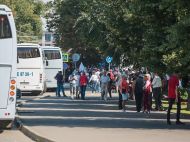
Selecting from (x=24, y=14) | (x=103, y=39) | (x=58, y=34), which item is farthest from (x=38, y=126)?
(x=24, y=14)

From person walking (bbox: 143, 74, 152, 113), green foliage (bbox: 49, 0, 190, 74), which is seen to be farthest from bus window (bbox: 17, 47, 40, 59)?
person walking (bbox: 143, 74, 152, 113)

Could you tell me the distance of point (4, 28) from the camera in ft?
71.1

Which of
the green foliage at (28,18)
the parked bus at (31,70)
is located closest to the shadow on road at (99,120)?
the parked bus at (31,70)

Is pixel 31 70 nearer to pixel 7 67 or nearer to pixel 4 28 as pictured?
pixel 4 28

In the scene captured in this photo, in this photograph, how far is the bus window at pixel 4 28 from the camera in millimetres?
21547

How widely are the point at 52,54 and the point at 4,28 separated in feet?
138

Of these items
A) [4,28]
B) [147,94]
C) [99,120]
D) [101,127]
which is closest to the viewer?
[4,28]

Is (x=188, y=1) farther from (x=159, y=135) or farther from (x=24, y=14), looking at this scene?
(x=24, y=14)

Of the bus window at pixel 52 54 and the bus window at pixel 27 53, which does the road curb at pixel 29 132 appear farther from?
the bus window at pixel 52 54

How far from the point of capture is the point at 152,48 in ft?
83.9

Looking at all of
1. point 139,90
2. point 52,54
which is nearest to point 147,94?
point 139,90

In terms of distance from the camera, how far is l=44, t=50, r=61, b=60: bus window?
63219 mm

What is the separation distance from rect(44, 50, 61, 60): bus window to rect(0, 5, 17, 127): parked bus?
41.1 meters

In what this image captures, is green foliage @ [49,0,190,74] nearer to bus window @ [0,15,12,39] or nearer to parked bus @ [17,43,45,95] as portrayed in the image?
bus window @ [0,15,12,39]
